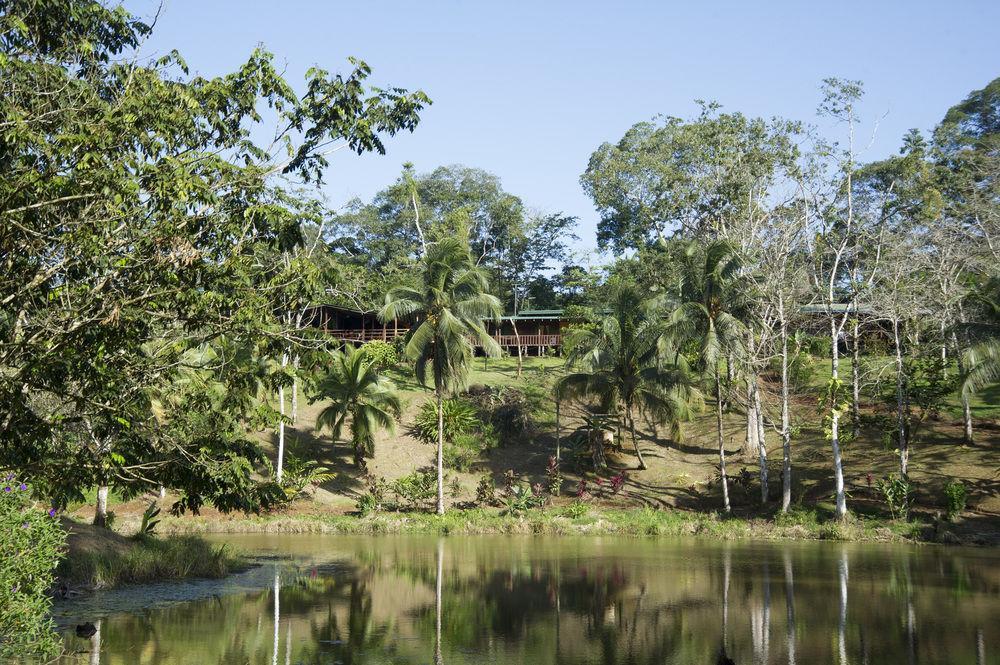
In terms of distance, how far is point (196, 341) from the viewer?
1331 cm

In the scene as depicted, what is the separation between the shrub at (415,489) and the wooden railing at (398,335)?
66.5ft

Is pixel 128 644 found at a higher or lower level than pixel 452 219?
lower

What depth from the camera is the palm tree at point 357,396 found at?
41.1m

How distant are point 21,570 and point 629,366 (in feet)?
107

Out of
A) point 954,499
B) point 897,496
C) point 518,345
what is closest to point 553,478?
point 897,496

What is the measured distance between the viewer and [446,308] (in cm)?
3844

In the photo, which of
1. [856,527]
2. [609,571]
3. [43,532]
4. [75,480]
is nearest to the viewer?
[43,532]

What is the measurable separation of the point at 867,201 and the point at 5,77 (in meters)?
Answer: 49.8

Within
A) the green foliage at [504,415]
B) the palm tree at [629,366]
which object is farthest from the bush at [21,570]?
the green foliage at [504,415]

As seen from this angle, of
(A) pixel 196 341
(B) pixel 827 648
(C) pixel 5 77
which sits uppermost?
(C) pixel 5 77

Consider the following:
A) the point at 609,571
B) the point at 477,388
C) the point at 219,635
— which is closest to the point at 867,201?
the point at 477,388

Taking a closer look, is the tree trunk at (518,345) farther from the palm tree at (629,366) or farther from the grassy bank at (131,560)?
the grassy bank at (131,560)

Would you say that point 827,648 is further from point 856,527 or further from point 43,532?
point 856,527

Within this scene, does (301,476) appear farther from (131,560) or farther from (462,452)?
(131,560)
